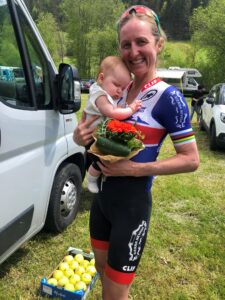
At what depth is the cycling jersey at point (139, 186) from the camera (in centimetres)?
175

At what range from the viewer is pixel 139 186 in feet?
6.24

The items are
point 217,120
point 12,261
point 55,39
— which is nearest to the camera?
point 12,261

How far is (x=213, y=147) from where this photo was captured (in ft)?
28.2

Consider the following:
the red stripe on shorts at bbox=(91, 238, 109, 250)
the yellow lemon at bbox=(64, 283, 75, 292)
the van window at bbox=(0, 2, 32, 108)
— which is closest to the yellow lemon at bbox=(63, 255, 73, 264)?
the yellow lemon at bbox=(64, 283, 75, 292)

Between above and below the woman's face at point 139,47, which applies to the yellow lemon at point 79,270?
below

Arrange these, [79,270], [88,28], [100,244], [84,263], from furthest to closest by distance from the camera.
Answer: [88,28] < [84,263] < [79,270] < [100,244]

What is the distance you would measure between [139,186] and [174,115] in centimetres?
44

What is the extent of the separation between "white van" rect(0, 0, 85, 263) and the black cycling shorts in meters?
0.89

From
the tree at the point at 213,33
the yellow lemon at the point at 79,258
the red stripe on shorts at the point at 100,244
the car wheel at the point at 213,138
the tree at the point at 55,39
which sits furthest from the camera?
the tree at the point at 213,33

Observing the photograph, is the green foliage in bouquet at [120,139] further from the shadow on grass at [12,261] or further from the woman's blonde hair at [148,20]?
the shadow on grass at [12,261]

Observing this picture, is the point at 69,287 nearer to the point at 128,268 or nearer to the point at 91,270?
the point at 91,270

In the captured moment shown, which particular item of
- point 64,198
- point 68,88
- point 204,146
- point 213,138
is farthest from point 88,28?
point 68,88

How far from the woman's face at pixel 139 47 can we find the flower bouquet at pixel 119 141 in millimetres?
336

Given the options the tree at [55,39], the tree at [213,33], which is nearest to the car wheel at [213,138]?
the tree at [55,39]
